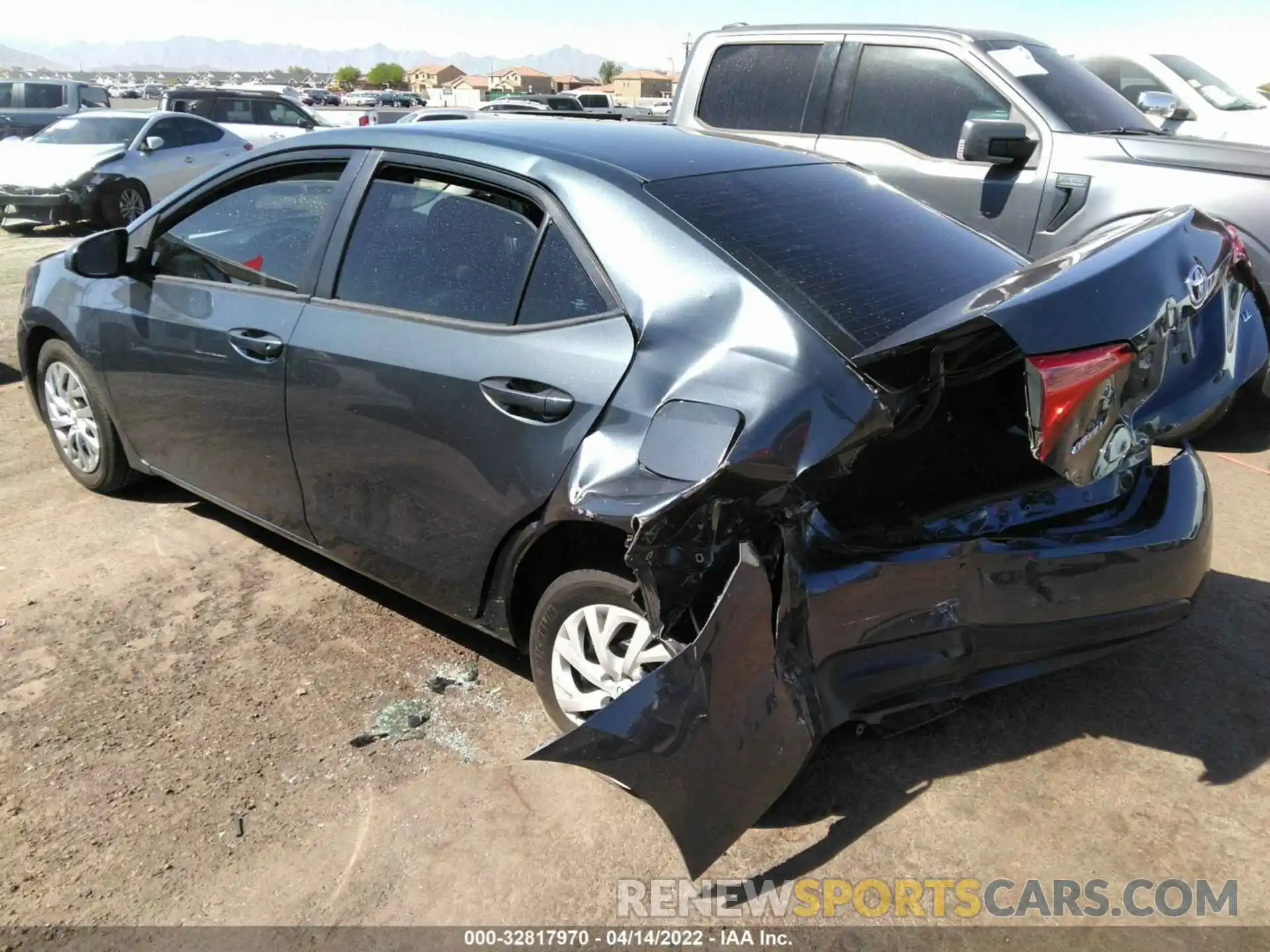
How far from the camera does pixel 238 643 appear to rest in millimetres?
3445

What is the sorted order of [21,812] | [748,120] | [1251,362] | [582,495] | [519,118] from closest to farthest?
[582,495] → [21,812] → [1251,362] → [519,118] → [748,120]

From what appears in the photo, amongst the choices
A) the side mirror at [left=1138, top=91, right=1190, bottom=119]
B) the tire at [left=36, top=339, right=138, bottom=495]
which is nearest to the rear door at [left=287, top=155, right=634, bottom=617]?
the tire at [left=36, top=339, right=138, bottom=495]

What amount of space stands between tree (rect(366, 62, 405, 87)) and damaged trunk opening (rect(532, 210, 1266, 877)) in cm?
10431

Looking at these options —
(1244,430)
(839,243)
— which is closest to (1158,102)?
(1244,430)

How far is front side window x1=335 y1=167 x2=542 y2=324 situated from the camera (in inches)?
113

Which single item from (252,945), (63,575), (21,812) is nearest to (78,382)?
(63,575)

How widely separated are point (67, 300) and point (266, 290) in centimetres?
142

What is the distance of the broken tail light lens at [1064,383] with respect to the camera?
2121 mm

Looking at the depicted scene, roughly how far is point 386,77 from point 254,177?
110119 millimetres

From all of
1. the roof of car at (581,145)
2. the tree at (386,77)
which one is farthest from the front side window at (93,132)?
the tree at (386,77)

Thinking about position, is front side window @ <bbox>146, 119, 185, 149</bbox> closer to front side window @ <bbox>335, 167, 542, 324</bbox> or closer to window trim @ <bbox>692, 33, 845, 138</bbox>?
window trim @ <bbox>692, 33, 845, 138</bbox>

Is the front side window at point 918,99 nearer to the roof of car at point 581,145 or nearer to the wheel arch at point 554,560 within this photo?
the roof of car at point 581,145

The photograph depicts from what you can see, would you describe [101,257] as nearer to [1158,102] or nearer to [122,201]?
[1158,102]

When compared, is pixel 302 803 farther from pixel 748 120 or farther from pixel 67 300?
pixel 748 120
